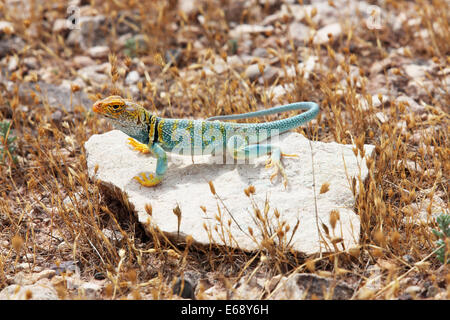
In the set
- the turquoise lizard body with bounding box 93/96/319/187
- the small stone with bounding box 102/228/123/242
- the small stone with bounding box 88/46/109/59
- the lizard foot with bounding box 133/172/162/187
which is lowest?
the small stone with bounding box 102/228/123/242

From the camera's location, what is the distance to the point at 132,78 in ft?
23.9

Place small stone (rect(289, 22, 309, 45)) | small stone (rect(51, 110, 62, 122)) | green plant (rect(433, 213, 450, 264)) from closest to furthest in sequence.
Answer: green plant (rect(433, 213, 450, 264))
small stone (rect(51, 110, 62, 122))
small stone (rect(289, 22, 309, 45))

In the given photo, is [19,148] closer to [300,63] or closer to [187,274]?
[187,274]

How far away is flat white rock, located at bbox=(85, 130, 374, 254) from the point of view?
4.05m

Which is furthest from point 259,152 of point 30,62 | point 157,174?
point 30,62

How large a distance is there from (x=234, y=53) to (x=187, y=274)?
4.52 meters

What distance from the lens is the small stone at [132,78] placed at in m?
7.21

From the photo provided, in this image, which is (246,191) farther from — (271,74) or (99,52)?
(99,52)

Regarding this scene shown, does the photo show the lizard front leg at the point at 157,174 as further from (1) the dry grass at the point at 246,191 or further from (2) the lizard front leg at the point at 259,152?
(2) the lizard front leg at the point at 259,152

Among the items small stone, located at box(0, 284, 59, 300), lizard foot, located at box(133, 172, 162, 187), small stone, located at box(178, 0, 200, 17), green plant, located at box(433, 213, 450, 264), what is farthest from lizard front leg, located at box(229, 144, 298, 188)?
small stone, located at box(178, 0, 200, 17)

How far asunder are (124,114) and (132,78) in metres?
2.86

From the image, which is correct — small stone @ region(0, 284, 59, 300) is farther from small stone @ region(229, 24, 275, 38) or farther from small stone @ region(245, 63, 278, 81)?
small stone @ region(229, 24, 275, 38)

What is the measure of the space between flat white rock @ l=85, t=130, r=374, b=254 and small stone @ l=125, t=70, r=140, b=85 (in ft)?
7.07
